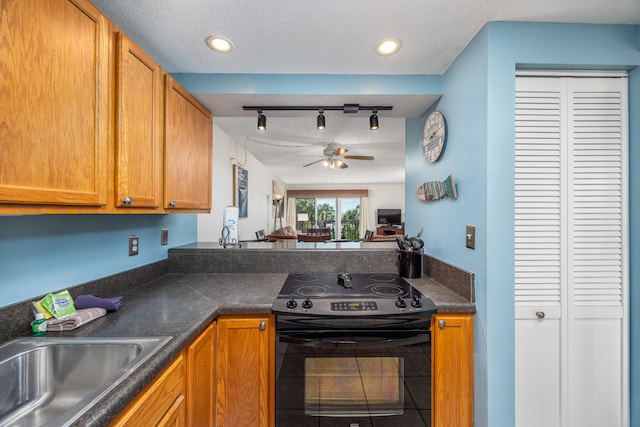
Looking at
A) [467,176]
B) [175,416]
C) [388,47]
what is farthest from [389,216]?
[175,416]

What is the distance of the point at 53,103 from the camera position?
0.80 m

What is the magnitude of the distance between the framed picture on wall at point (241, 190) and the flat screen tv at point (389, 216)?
560 centimetres

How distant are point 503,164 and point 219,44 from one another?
155 centimetres

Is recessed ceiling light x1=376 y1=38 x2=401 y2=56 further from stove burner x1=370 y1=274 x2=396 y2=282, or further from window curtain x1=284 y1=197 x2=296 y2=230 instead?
window curtain x1=284 y1=197 x2=296 y2=230

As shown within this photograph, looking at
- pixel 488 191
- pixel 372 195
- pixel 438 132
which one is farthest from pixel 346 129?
pixel 372 195

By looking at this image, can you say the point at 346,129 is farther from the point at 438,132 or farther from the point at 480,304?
the point at 480,304

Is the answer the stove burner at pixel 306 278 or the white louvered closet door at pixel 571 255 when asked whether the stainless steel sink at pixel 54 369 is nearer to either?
the stove burner at pixel 306 278

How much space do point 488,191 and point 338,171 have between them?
213 inches

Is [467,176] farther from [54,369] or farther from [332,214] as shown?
[332,214]

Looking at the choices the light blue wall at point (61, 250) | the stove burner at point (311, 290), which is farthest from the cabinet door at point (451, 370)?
the light blue wall at point (61, 250)

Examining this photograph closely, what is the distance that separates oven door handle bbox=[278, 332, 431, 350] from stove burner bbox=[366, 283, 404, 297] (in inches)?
9.1

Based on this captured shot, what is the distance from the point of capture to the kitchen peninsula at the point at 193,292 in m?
0.86

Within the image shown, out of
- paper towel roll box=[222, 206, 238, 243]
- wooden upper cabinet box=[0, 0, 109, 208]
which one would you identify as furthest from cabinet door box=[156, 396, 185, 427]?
paper towel roll box=[222, 206, 238, 243]

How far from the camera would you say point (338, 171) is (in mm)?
6543
